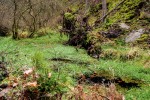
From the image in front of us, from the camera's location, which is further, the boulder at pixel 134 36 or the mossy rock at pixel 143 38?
the boulder at pixel 134 36

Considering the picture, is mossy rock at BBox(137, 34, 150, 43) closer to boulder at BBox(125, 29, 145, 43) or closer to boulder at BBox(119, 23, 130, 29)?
boulder at BBox(125, 29, 145, 43)

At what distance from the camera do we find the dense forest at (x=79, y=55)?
4.68 m

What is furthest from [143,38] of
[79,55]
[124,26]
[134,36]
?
[79,55]

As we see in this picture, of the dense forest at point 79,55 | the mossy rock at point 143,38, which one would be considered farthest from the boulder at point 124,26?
the mossy rock at point 143,38

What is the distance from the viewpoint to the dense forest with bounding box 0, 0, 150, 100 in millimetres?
4676

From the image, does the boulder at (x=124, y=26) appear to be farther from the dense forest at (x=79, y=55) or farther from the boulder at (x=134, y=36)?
the boulder at (x=134, y=36)

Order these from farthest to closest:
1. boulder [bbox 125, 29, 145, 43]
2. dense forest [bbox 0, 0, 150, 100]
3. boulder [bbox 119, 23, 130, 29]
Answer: boulder [bbox 119, 23, 130, 29], boulder [bbox 125, 29, 145, 43], dense forest [bbox 0, 0, 150, 100]

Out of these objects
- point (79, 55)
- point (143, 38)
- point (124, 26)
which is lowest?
point (79, 55)

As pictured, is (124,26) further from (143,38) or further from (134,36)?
(143,38)

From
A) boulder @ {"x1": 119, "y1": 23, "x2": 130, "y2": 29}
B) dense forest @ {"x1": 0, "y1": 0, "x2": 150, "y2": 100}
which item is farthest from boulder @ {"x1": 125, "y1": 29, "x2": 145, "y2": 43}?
boulder @ {"x1": 119, "y1": 23, "x2": 130, "y2": 29}

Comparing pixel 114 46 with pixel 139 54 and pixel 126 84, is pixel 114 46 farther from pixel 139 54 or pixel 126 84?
pixel 126 84

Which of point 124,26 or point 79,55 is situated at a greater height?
point 124,26

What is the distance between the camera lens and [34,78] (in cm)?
462

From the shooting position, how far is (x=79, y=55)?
19.6 meters
